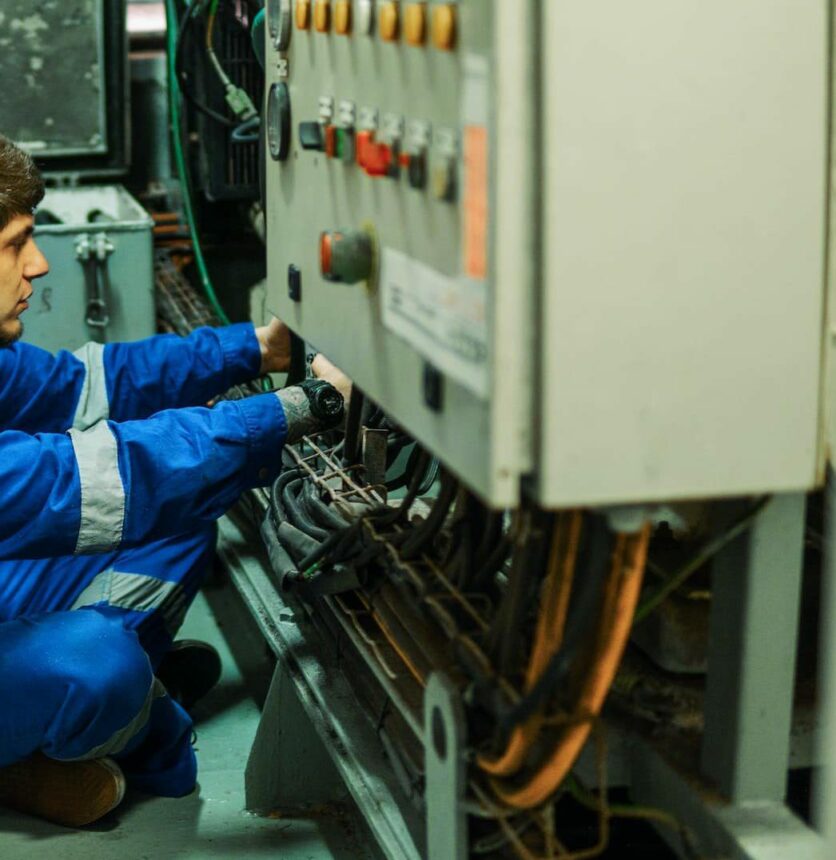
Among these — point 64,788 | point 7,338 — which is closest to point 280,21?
point 7,338

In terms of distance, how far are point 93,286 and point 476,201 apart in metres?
2.28

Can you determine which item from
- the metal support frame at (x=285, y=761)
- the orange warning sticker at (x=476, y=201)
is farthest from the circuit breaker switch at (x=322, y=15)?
the metal support frame at (x=285, y=761)

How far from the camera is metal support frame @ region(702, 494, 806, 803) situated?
4.23 feet

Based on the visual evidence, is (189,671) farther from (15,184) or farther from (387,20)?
(387,20)

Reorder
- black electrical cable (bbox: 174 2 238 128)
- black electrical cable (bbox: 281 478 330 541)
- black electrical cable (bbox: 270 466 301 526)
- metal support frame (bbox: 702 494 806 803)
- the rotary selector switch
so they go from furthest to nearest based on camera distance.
A: black electrical cable (bbox: 174 2 238 128), black electrical cable (bbox: 270 466 301 526), black electrical cable (bbox: 281 478 330 541), the rotary selector switch, metal support frame (bbox: 702 494 806 803)

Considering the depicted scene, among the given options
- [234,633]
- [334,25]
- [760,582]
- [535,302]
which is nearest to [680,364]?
[535,302]

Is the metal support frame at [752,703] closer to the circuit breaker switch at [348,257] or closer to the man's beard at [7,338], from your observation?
the circuit breaker switch at [348,257]

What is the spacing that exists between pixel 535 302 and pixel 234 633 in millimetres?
2144

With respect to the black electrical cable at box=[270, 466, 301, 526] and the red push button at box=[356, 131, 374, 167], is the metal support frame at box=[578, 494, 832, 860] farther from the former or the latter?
the black electrical cable at box=[270, 466, 301, 526]

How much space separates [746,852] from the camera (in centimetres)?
128

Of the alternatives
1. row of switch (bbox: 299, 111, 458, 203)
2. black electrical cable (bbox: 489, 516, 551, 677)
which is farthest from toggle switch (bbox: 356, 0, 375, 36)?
black electrical cable (bbox: 489, 516, 551, 677)

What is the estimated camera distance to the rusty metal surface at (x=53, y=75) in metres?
3.44

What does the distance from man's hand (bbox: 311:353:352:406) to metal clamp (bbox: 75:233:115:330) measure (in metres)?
1.35

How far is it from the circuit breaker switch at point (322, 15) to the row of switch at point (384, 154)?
0.11 m
